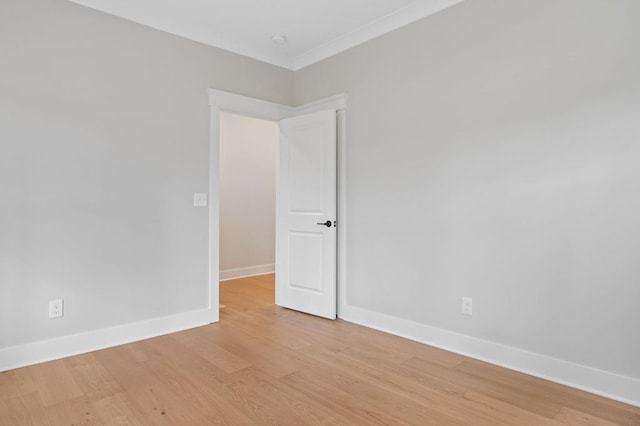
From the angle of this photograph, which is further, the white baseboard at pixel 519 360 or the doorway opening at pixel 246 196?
the doorway opening at pixel 246 196

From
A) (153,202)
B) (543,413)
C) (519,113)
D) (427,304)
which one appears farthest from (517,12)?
(153,202)

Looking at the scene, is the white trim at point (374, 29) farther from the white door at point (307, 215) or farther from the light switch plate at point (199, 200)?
the light switch plate at point (199, 200)

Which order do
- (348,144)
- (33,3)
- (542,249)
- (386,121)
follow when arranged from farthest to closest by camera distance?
1. (348,144)
2. (386,121)
3. (33,3)
4. (542,249)

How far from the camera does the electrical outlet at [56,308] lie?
2.67 m

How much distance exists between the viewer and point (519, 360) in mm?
2494

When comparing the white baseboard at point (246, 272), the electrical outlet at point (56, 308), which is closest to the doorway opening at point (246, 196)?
the white baseboard at point (246, 272)

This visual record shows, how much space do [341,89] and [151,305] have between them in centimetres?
260

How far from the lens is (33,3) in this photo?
260cm

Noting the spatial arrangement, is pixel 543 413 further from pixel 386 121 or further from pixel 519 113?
pixel 386 121

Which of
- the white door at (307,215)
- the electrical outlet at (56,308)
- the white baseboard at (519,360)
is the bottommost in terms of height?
the white baseboard at (519,360)

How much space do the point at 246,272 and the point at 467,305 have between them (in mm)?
3731

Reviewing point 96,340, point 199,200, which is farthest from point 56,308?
point 199,200

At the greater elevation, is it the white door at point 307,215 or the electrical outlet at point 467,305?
the white door at point 307,215

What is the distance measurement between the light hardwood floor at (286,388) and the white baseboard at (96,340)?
0.29 ft
